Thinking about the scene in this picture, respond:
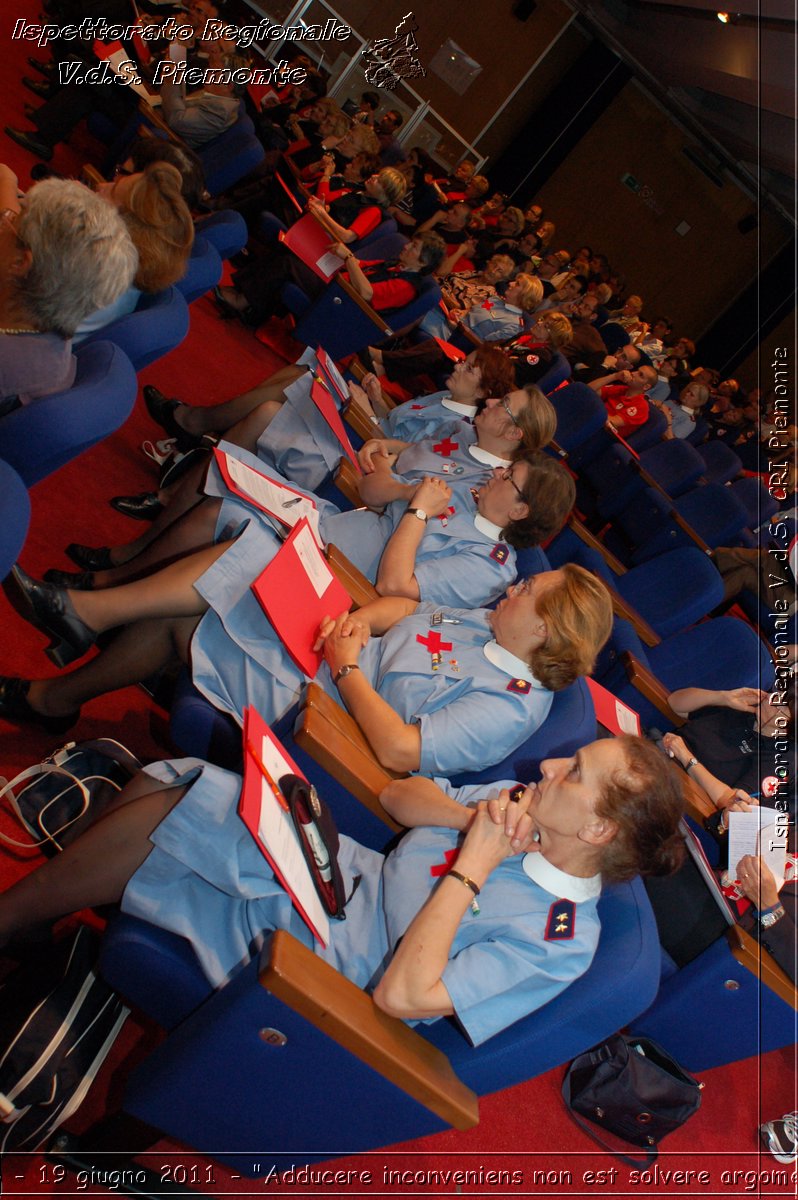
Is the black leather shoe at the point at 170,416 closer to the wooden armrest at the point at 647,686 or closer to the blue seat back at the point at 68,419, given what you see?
the blue seat back at the point at 68,419

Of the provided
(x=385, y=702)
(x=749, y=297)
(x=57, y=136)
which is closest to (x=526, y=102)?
(x=749, y=297)

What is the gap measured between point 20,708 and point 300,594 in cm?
74

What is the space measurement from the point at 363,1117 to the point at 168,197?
7.83 feet

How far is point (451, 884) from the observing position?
52.5 inches

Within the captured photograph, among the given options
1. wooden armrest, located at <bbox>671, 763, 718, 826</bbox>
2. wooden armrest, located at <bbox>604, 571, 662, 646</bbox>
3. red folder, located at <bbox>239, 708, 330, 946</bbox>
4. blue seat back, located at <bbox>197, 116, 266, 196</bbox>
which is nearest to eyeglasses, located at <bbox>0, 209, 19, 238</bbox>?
red folder, located at <bbox>239, 708, 330, 946</bbox>

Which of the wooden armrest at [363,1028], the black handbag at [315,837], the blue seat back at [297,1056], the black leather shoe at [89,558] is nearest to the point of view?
the wooden armrest at [363,1028]

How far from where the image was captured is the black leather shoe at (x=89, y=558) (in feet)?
Answer: 7.97

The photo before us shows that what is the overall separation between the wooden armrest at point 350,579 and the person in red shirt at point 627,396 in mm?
4484

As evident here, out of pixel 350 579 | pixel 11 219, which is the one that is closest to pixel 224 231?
pixel 11 219

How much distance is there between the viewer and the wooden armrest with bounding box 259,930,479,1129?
3.52 feet

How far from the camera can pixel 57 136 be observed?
4504 millimetres

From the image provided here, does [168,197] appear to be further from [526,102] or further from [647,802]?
[526,102]

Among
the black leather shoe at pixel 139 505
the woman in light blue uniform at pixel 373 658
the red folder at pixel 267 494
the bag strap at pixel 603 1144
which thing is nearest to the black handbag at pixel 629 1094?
the bag strap at pixel 603 1144

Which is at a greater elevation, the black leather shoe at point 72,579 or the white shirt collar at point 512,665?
the white shirt collar at point 512,665
